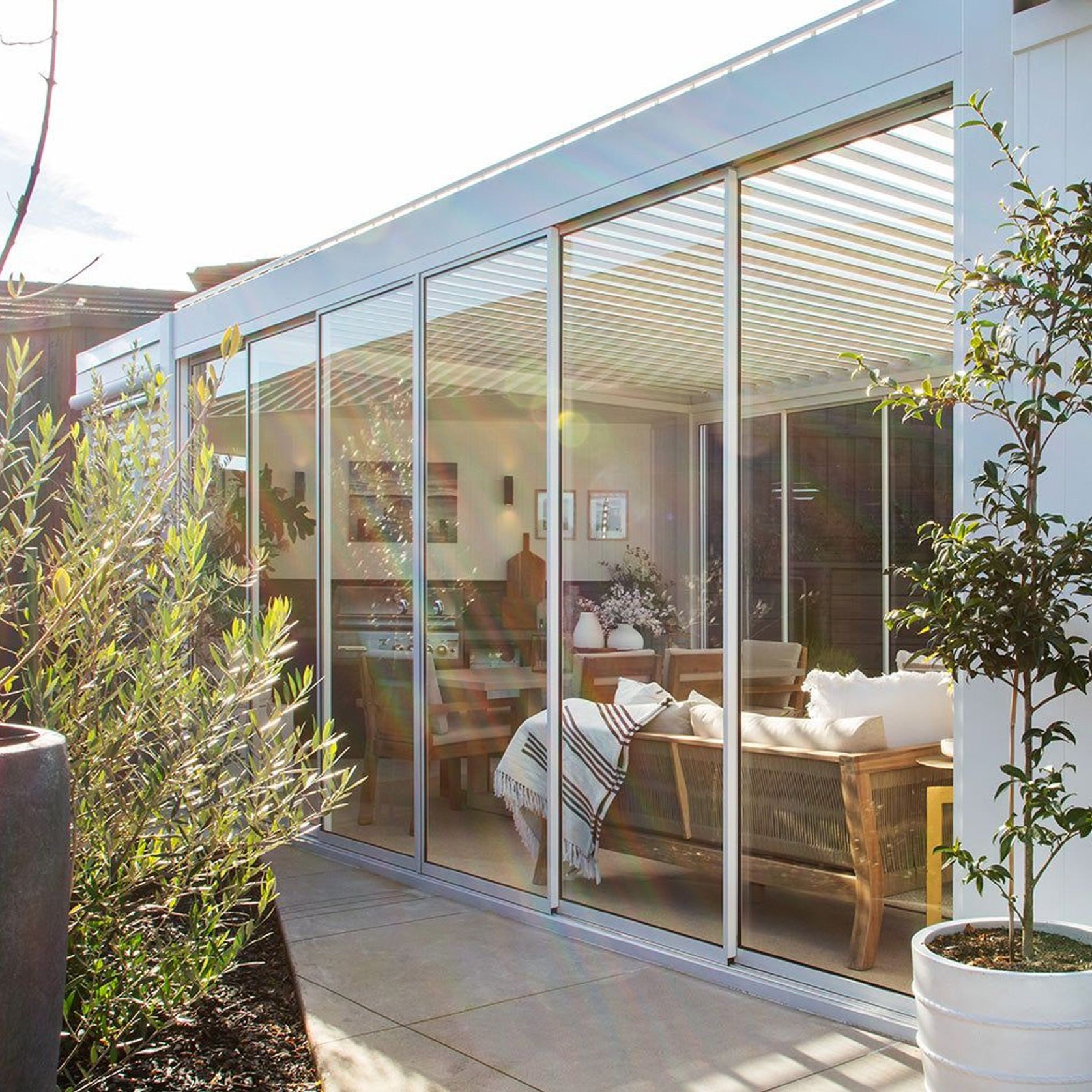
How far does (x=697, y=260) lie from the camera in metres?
4.51

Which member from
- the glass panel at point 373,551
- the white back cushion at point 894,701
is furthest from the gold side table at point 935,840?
the glass panel at point 373,551

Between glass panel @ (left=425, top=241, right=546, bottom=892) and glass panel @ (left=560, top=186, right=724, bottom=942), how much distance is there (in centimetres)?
20

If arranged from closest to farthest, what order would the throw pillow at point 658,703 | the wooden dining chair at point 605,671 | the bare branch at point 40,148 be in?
1. the bare branch at point 40,148
2. the throw pillow at point 658,703
3. the wooden dining chair at point 605,671

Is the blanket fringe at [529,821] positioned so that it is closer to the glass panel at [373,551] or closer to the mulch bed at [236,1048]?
Answer: the glass panel at [373,551]

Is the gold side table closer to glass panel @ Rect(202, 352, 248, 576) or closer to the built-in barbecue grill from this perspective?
the built-in barbecue grill

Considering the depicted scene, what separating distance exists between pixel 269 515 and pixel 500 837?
2.53 meters

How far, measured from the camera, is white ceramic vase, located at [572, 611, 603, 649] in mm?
5027

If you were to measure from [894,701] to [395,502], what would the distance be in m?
2.69

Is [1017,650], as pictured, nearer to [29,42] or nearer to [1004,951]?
[1004,951]

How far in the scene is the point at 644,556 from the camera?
495 centimetres

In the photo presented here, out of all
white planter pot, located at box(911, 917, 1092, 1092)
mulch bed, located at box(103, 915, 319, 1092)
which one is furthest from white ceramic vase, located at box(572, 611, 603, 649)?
white planter pot, located at box(911, 917, 1092, 1092)

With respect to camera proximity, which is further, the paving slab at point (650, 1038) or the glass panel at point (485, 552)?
the glass panel at point (485, 552)

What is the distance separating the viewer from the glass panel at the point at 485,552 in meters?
5.28

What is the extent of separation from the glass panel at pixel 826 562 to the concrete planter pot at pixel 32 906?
7.95ft
